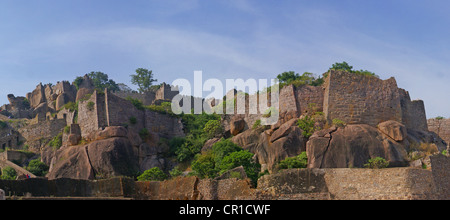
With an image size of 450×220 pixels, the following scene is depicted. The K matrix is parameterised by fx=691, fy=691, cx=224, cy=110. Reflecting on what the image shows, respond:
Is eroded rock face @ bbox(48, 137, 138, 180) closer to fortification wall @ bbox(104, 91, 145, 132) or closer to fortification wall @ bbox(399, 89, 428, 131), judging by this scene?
fortification wall @ bbox(104, 91, 145, 132)

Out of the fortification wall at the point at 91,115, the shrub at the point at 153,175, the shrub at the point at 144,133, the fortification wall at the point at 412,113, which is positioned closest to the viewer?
the shrub at the point at 153,175

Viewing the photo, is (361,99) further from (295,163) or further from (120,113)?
(120,113)

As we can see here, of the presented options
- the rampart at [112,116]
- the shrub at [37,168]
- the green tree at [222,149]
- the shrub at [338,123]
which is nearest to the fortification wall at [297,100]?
the shrub at [338,123]

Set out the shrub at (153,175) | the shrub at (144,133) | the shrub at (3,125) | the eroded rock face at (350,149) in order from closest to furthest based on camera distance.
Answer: the eroded rock face at (350,149), the shrub at (153,175), the shrub at (144,133), the shrub at (3,125)

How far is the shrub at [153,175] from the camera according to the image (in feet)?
137

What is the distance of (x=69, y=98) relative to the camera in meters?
67.8

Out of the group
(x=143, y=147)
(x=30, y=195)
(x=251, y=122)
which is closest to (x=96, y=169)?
(x=143, y=147)

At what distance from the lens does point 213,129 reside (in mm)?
48625

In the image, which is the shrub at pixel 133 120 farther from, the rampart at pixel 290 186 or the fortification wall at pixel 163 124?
the rampart at pixel 290 186

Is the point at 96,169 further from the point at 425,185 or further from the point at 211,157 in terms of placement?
the point at 425,185

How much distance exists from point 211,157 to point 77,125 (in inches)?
461

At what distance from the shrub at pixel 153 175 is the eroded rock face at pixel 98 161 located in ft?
8.91

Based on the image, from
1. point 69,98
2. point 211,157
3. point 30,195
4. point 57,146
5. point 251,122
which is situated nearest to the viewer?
point 30,195

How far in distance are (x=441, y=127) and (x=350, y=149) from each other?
1649cm
